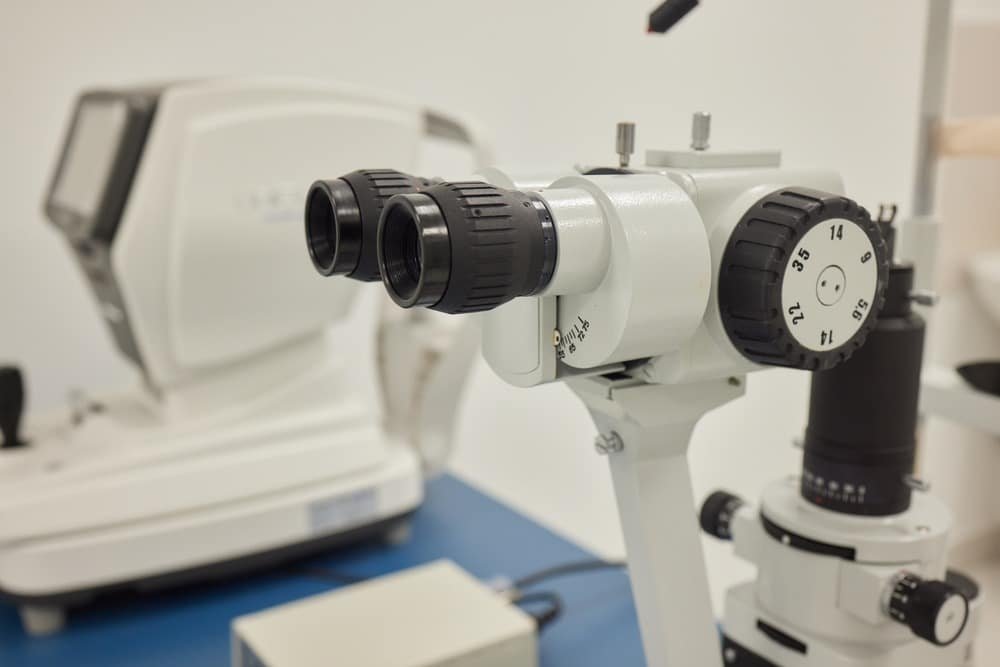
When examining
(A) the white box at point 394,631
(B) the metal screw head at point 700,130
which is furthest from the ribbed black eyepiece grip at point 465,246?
(A) the white box at point 394,631

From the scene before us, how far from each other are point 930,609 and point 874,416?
3.9 inches

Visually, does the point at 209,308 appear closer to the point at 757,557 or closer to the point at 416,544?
the point at 416,544

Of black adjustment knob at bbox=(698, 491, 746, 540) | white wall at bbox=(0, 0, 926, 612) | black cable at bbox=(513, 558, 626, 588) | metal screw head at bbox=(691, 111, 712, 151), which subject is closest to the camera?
metal screw head at bbox=(691, 111, 712, 151)

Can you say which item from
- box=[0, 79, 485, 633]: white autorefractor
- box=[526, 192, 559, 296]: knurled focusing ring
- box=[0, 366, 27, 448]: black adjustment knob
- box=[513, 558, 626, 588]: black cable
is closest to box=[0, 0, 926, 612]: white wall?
box=[513, 558, 626, 588]: black cable

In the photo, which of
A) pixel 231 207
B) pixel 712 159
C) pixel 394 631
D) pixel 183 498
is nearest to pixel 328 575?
pixel 183 498

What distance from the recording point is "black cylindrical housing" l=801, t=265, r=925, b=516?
17.8 inches

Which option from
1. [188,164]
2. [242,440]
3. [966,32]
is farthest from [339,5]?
[966,32]

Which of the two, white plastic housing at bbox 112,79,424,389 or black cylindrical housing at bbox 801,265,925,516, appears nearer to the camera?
black cylindrical housing at bbox 801,265,925,516

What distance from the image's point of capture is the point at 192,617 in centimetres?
89

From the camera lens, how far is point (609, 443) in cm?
44

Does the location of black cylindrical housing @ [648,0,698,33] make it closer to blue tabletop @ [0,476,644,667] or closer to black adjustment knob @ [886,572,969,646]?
black adjustment knob @ [886,572,969,646]

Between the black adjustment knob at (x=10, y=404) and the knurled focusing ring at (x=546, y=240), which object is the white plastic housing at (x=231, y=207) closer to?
the black adjustment knob at (x=10, y=404)

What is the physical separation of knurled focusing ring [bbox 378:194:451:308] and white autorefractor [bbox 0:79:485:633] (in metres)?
0.57

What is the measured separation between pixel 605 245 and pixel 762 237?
0.21 ft
